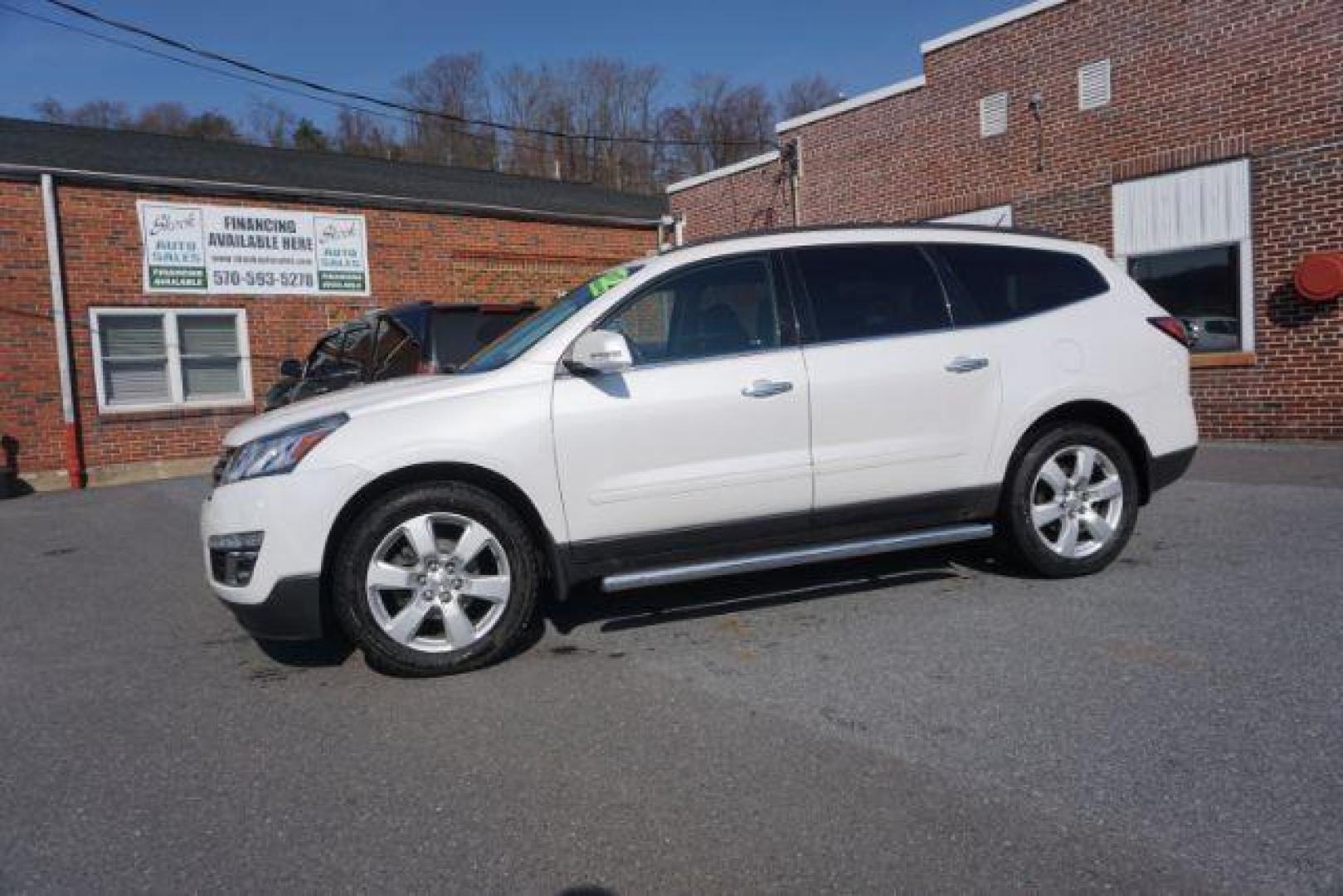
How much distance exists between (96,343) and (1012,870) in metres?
13.9

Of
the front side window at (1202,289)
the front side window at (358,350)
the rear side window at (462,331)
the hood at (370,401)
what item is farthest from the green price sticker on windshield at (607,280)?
the front side window at (1202,289)

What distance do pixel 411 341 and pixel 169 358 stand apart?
26.2 ft

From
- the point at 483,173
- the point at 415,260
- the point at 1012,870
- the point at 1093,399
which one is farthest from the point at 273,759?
the point at 483,173

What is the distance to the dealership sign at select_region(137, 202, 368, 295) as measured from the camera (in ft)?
43.8

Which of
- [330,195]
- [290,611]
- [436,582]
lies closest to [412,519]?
[436,582]

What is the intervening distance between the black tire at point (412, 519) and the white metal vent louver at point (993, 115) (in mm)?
10994

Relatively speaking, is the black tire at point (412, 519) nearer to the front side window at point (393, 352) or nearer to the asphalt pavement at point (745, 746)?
the asphalt pavement at point (745, 746)

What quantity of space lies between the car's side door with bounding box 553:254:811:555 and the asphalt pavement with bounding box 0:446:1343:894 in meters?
0.60

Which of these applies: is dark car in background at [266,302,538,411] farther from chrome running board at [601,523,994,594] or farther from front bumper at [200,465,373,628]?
chrome running board at [601,523,994,594]

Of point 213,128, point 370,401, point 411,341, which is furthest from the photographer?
point 213,128

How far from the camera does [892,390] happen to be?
4500mm

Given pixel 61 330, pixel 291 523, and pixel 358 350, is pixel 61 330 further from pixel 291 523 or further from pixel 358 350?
pixel 291 523

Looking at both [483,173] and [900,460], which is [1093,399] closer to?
[900,460]

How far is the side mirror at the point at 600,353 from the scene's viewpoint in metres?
3.97
